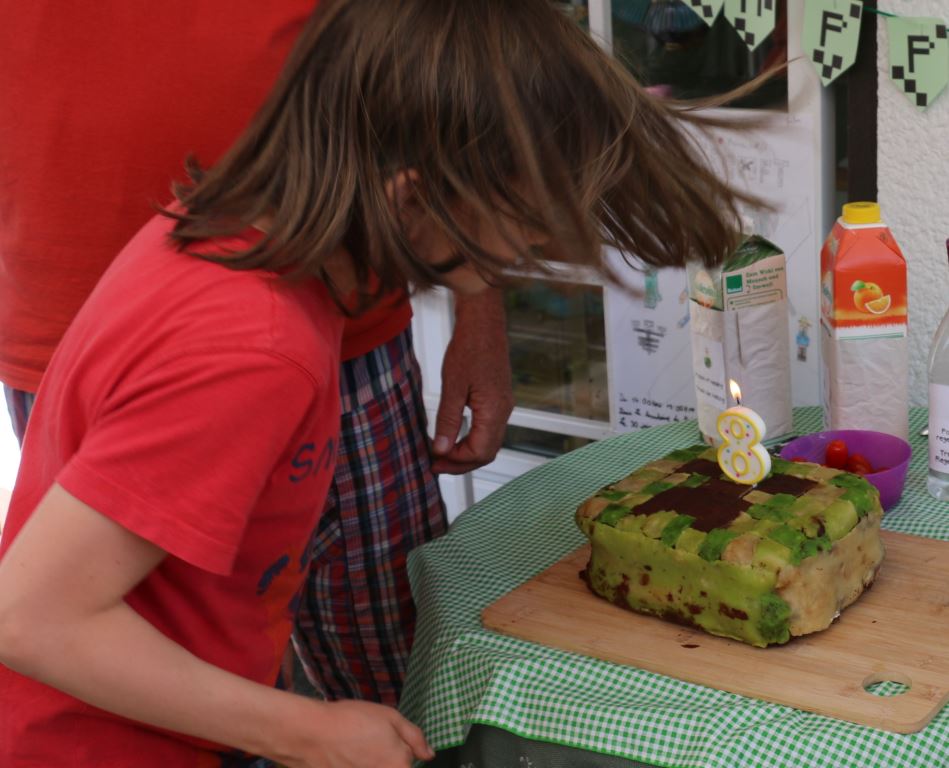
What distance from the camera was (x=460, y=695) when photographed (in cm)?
121

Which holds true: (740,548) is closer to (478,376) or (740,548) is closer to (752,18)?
(478,376)

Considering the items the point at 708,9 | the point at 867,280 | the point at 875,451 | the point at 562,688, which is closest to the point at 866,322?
the point at 867,280

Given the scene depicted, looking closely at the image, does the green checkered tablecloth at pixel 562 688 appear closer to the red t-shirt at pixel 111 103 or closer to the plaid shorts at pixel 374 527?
the plaid shorts at pixel 374 527

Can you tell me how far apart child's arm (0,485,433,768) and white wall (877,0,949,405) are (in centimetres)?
113

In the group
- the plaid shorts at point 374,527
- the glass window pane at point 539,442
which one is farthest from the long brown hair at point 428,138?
the glass window pane at point 539,442

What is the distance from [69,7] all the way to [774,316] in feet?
3.00

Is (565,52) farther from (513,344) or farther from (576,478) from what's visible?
(513,344)

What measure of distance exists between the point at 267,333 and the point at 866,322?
0.81 metres

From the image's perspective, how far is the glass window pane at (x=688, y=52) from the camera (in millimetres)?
2021

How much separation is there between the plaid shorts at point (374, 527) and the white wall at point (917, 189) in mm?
749

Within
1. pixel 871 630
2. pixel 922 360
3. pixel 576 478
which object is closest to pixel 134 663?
pixel 871 630

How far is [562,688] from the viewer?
1148 mm

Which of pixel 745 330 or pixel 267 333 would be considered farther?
pixel 745 330

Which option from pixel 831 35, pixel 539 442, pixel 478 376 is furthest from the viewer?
pixel 539 442
